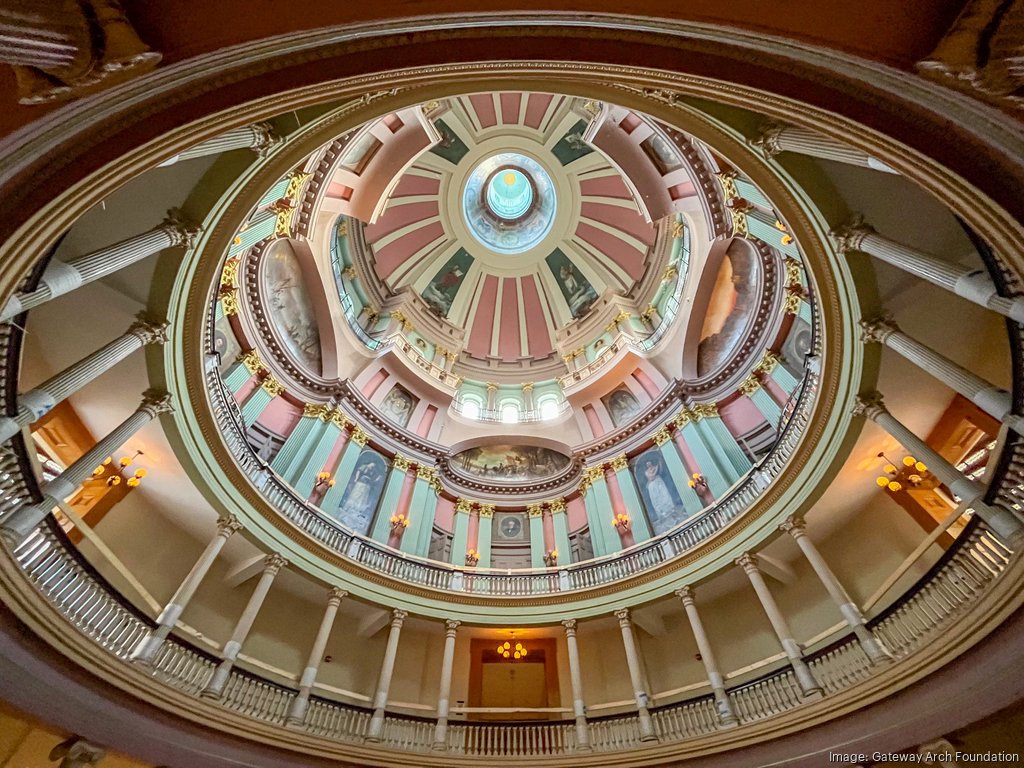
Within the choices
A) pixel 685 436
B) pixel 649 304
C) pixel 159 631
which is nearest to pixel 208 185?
pixel 159 631

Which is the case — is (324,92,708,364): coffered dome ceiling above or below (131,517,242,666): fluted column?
above

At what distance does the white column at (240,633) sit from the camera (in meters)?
11.6

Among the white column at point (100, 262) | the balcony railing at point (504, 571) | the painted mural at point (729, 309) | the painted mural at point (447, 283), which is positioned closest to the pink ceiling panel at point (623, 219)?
the painted mural at point (729, 309)

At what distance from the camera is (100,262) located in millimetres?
8836

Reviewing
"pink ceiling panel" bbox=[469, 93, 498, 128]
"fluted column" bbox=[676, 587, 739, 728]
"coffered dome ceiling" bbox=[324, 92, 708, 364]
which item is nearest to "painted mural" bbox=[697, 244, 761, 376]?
"coffered dome ceiling" bbox=[324, 92, 708, 364]

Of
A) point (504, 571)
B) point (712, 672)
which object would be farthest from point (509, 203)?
point (712, 672)

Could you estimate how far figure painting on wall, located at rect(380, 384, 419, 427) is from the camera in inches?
955

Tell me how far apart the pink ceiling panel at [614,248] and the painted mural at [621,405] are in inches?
264

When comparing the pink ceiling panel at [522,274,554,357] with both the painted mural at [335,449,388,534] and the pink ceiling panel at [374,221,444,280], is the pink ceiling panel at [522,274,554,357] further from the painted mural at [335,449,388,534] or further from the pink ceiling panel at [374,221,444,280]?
the painted mural at [335,449,388,534]

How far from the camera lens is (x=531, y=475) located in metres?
24.9

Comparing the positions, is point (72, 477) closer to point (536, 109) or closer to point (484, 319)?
point (484, 319)

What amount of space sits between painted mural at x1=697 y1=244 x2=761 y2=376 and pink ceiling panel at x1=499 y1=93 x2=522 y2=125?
14.4 metres

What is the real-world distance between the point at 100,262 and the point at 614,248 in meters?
24.6

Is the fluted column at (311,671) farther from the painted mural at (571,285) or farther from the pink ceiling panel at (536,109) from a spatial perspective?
the pink ceiling panel at (536,109)
